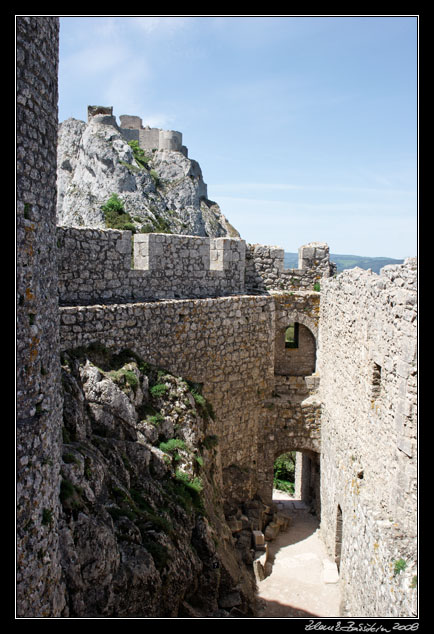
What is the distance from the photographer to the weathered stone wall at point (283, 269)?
1238cm

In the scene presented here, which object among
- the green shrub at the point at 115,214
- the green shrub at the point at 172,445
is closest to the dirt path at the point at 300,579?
the green shrub at the point at 172,445

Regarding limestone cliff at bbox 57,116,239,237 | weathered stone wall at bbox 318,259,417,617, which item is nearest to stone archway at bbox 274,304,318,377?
weathered stone wall at bbox 318,259,417,617

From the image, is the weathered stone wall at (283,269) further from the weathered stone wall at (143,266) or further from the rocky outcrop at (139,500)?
the rocky outcrop at (139,500)

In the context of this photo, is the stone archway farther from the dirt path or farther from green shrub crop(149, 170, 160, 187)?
green shrub crop(149, 170, 160, 187)

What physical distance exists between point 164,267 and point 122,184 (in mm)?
37054

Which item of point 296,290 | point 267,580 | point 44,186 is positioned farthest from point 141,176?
point 44,186

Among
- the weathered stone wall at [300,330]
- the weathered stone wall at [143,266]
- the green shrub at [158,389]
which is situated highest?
the weathered stone wall at [143,266]

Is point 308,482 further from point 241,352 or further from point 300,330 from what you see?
point 241,352

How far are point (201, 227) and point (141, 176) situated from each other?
8.38 m

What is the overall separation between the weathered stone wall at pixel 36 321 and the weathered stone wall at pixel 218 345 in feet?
9.80

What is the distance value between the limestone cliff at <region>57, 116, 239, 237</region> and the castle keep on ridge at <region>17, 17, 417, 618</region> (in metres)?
27.2

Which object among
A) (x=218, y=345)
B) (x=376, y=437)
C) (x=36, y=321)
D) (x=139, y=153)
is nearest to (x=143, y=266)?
(x=218, y=345)

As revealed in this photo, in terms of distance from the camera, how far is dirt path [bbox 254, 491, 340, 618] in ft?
30.4

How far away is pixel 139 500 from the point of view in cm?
666
